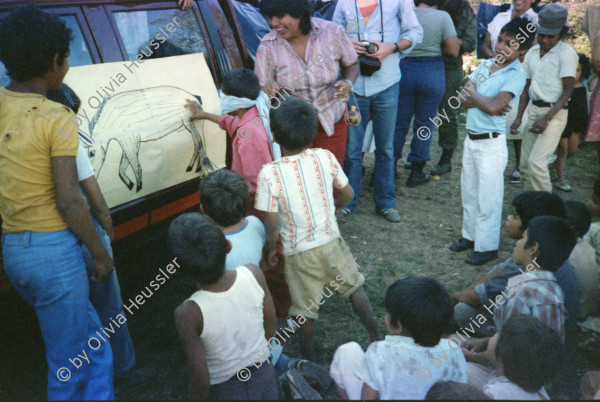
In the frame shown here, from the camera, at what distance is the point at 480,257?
3.89m

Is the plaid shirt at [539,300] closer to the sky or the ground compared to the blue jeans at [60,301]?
closer to the ground

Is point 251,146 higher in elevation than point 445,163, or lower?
higher

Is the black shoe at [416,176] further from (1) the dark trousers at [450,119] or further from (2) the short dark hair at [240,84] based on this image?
(2) the short dark hair at [240,84]

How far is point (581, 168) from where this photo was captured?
6.05m

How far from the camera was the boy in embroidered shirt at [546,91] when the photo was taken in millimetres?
4227

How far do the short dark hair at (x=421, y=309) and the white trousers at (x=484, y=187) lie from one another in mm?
1971

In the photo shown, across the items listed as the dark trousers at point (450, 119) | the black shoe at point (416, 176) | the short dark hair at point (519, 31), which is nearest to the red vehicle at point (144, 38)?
the short dark hair at point (519, 31)

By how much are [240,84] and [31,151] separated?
53.0 inches

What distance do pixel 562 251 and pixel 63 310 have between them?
228cm

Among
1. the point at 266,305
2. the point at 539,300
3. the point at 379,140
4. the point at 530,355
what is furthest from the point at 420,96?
the point at 530,355

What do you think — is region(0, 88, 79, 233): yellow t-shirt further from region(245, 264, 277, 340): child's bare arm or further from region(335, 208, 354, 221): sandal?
region(335, 208, 354, 221): sandal

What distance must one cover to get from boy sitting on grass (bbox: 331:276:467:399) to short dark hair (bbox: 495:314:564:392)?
0.72ft

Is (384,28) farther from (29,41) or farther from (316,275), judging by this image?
(29,41)

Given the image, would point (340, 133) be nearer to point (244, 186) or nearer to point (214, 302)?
point (244, 186)
